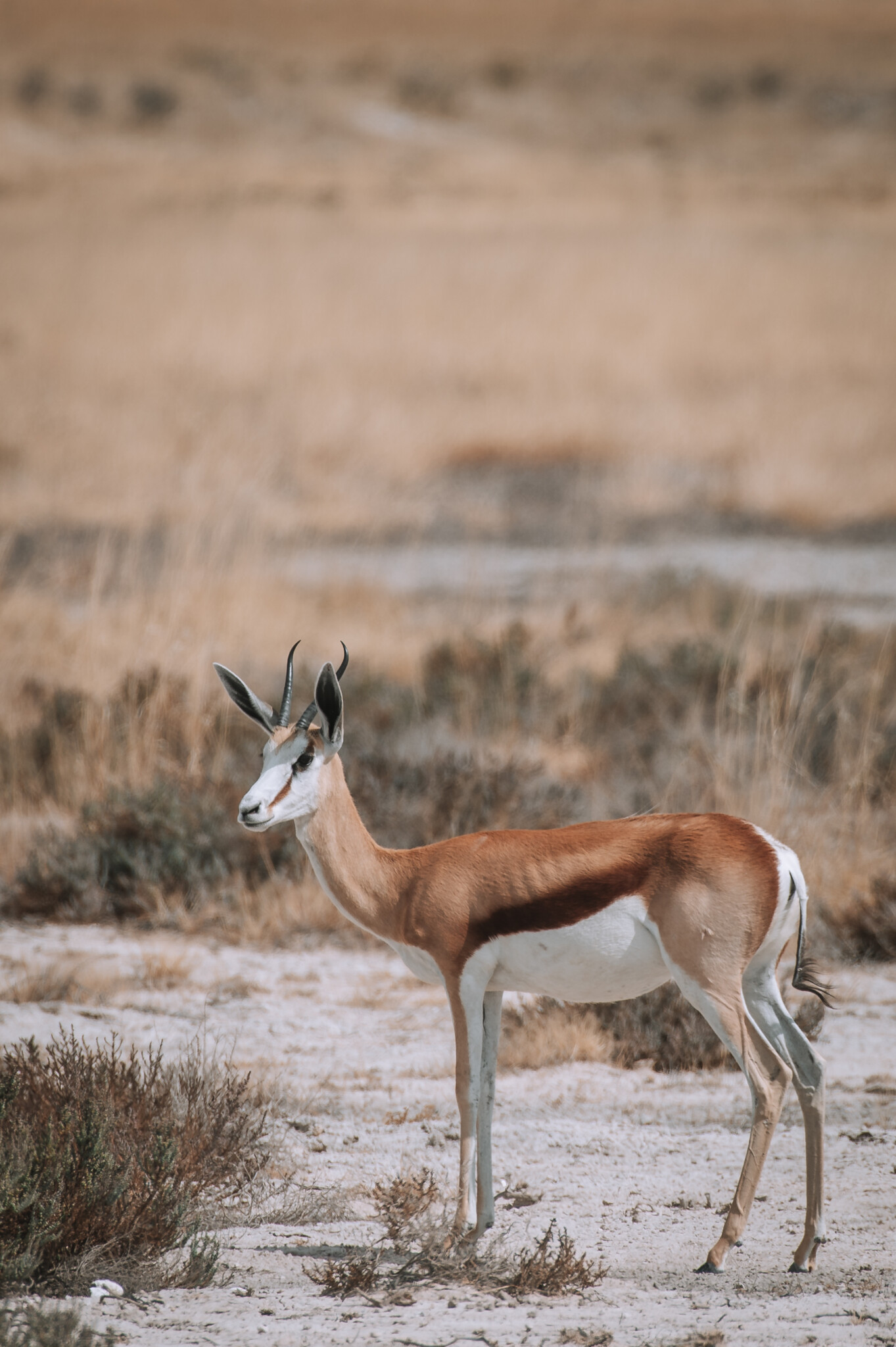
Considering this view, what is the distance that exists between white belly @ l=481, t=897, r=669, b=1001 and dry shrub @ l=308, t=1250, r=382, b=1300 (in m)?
0.85

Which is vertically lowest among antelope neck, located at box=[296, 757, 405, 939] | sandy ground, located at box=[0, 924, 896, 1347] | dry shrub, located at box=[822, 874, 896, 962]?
sandy ground, located at box=[0, 924, 896, 1347]

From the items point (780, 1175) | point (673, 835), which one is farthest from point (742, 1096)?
A: point (673, 835)

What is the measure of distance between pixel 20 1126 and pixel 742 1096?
2.76 metres

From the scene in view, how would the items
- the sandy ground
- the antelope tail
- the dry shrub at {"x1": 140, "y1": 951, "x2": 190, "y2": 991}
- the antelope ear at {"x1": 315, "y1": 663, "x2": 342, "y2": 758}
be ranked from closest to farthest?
the sandy ground < the antelope ear at {"x1": 315, "y1": 663, "x2": 342, "y2": 758} < the antelope tail < the dry shrub at {"x1": 140, "y1": 951, "x2": 190, "y2": 991}

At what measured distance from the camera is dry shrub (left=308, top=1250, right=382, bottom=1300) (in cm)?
379

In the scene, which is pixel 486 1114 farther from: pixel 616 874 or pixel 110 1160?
pixel 110 1160

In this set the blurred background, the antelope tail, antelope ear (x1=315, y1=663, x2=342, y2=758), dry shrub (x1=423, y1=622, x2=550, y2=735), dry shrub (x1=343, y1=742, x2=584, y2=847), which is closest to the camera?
antelope ear (x1=315, y1=663, x2=342, y2=758)

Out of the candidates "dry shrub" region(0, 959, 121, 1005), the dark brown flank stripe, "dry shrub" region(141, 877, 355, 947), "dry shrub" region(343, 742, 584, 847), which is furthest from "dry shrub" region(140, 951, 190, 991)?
the dark brown flank stripe

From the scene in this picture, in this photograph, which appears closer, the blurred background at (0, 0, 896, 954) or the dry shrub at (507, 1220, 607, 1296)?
the dry shrub at (507, 1220, 607, 1296)

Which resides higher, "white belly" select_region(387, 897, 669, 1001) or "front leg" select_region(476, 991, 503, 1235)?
"white belly" select_region(387, 897, 669, 1001)

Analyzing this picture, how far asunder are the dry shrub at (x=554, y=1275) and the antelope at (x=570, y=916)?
203 mm

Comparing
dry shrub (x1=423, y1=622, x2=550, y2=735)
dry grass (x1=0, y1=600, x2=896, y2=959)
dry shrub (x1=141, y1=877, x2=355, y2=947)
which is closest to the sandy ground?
dry shrub (x1=141, y1=877, x2=355, y2=947)

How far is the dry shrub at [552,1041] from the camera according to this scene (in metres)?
5.70

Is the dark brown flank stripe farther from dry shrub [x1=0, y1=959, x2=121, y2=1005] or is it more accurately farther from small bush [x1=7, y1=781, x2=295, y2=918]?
small bush [x1=7, y1=781, x2=295, y2=918]
